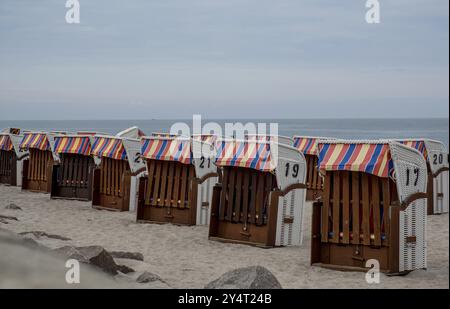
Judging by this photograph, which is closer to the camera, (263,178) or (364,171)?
(364,171)

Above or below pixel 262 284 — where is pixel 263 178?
above

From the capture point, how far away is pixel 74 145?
15.9 metres

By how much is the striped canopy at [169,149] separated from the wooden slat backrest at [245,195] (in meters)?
1.65

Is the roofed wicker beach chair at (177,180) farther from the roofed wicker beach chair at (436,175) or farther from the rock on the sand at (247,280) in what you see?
the rock on the sand at (247,280)

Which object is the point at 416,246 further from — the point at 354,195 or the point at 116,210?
the point at 116,210

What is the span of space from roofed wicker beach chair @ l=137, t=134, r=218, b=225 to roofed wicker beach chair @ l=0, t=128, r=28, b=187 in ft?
27.4

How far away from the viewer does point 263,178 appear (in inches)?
396

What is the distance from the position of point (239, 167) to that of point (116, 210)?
4.96m

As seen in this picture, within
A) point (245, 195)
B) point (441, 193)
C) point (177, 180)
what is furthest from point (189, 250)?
point (441, 193)

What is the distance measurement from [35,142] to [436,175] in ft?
36.1

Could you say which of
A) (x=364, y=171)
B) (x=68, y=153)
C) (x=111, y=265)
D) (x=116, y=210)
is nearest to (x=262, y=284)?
(x=111, y=265)

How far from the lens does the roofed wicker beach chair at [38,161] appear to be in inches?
687

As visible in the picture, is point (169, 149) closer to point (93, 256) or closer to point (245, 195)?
point (245, 195)

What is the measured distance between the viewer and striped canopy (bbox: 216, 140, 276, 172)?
9789 mm
